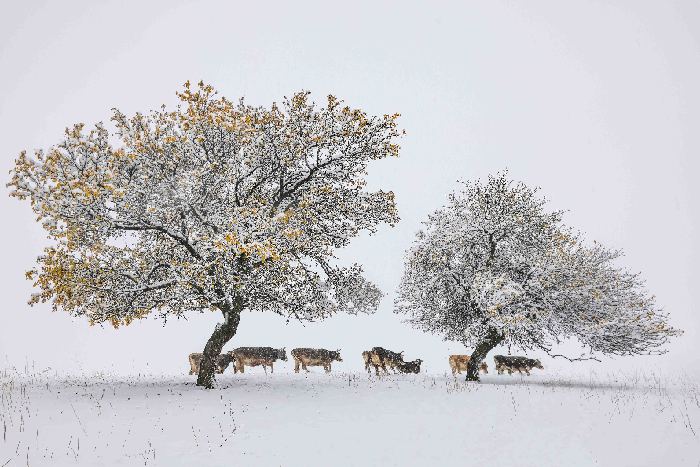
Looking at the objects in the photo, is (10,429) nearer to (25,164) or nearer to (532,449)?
(25,164)

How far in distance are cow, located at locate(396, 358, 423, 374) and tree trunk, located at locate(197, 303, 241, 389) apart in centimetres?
1045

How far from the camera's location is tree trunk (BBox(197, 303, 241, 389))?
1772 cm

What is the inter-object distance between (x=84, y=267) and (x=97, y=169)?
3183 millimetres

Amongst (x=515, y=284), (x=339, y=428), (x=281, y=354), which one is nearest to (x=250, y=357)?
(x=281, y=354)

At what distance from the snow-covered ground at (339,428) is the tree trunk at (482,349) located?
5.12 meters

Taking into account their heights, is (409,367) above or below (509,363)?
below

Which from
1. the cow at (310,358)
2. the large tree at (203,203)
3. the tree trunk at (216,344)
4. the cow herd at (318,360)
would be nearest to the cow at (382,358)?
the cow herd at (318,360)

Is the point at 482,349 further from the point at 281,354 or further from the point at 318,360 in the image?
the point at 281,354

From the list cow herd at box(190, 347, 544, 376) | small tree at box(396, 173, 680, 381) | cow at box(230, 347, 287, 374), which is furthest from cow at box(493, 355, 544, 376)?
cow at box(230, 347, 287, 374)

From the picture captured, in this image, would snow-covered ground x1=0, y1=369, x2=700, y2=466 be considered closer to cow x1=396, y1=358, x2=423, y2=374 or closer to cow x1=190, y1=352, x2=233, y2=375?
cow x1=396, y1=358, x2=423, y2=374

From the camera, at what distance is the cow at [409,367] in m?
25.2

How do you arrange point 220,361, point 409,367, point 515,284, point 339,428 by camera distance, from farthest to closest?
point 409,367 < point 220,361 < point 515,284 < point 339,428

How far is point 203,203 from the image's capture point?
16078 mm

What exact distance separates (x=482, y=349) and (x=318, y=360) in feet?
32.9
